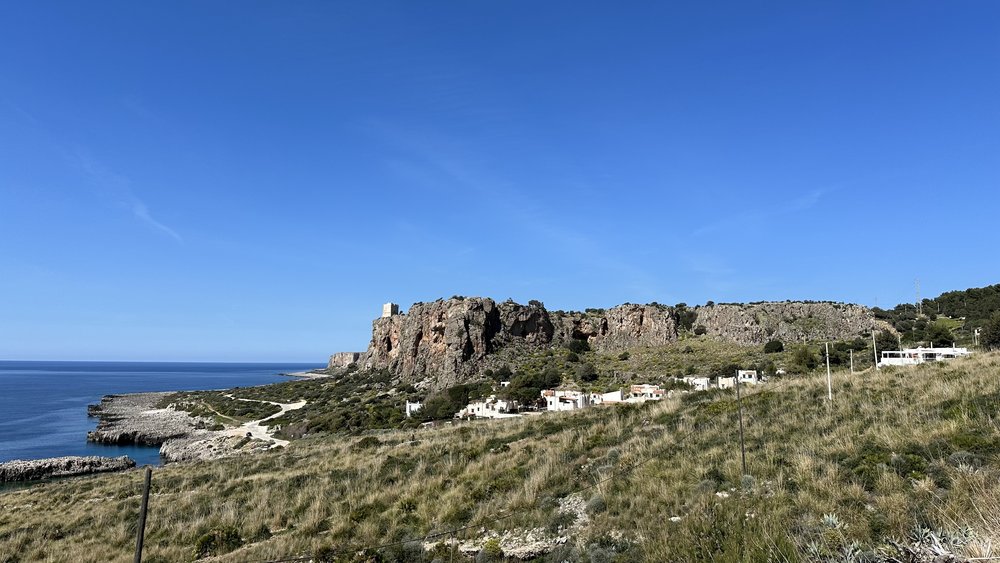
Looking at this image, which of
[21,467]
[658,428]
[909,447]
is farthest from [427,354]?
[909,447]

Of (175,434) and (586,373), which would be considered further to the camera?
(586,373)

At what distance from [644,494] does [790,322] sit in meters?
83.7

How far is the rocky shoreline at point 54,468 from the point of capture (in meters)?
40.5

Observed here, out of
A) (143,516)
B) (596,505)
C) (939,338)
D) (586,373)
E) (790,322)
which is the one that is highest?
(790,322)

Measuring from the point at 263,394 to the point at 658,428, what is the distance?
343 feet

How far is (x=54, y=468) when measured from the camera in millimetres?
42594

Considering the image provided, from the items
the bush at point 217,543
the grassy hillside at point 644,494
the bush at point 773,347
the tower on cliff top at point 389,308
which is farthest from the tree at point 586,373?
the tower on cliff top at point 389,308

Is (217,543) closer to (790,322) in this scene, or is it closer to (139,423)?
(139,423)

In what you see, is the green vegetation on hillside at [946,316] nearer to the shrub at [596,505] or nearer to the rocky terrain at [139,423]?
the shrub at [596,505]

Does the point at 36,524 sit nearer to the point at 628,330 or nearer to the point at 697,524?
the point at 697,524

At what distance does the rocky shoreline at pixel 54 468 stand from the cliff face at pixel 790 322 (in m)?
78.9

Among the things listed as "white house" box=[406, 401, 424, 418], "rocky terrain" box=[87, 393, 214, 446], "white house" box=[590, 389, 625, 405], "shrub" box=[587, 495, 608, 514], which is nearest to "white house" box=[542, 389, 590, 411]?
"white house" box=[590, 389, 625, 405]

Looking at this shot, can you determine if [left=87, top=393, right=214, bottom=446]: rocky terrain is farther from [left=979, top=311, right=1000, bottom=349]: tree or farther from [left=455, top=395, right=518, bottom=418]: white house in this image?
[left=979, top=311, right=1000, bottom=349]: tree

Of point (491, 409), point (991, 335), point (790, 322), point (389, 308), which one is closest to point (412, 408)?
point (491, 409)
